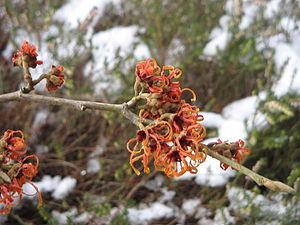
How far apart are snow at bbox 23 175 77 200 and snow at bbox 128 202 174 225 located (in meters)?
0.46

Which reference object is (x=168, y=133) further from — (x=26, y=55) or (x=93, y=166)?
(x=93, y=166)

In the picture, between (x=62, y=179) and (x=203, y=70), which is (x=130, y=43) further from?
(x=62, y=179)

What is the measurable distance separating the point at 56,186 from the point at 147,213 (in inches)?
25.7

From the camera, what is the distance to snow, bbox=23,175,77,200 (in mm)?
2303

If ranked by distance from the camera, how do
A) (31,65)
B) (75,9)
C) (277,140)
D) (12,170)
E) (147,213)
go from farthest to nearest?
(75,9)
(147,213)
(277,140)
(31,65)
(12,170)

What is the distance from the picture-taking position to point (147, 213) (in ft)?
7.32

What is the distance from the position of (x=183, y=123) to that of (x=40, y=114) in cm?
187

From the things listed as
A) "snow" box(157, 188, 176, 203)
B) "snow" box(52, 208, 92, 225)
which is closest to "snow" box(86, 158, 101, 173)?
"snow" box(52, 208, 92, 225)

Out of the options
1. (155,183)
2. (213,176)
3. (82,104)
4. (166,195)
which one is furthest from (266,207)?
(82,104)

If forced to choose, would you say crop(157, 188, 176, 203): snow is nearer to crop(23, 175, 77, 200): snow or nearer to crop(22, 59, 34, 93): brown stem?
crop(23, 175, 77, 200): snow

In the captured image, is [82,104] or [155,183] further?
[155,183]

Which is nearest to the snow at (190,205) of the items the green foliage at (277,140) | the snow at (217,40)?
the green foliage at (277,140)

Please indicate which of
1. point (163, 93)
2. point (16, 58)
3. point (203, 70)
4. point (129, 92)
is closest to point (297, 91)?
point (203, 70)

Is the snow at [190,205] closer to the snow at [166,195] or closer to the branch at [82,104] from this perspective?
the snow at [166,195]
